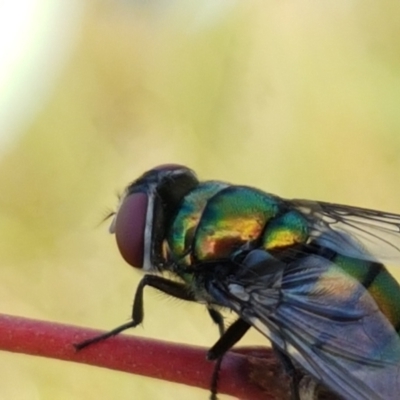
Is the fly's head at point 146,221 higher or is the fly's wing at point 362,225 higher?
the fly's wing at point 362,225

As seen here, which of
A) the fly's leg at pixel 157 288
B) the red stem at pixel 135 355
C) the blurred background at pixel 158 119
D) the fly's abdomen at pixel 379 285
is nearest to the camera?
the red stem at pixel 135 355

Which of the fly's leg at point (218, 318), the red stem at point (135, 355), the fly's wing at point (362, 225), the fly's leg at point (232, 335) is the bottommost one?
the fly's leg at point (218, 318)

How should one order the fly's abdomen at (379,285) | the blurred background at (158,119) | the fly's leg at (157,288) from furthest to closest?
the blurred background at (158,119) → the fly's leg at (157,288) → the fly's abdomen at (379,285)

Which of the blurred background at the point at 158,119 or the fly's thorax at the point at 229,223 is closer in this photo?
the fly's thorax at the point at 229,223

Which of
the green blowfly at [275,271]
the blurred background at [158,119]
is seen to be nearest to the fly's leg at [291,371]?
the green blowfly at [275,271]

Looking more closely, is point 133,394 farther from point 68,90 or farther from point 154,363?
point 154,363

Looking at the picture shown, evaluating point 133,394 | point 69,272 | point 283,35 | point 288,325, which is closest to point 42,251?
point 69,272

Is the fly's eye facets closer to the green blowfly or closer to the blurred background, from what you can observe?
the green blowfly

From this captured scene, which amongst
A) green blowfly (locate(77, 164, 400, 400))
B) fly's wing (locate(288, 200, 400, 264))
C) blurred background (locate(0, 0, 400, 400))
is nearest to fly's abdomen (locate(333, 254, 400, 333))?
green blowfly (locate(77, 164, 400, 400))

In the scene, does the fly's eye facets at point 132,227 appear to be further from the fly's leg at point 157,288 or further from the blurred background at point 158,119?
the blurred background at point 158,119
